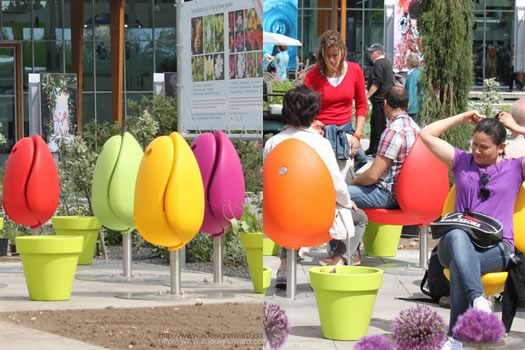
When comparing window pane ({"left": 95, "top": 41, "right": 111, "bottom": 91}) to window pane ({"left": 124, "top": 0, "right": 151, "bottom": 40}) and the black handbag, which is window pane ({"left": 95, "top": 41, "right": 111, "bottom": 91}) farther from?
the black handbag

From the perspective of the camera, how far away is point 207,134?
2.76 m

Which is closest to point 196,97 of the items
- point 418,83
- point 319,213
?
point 319,213

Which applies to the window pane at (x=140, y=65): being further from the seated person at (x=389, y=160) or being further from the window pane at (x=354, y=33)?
the seated person at (x=389, y=160)

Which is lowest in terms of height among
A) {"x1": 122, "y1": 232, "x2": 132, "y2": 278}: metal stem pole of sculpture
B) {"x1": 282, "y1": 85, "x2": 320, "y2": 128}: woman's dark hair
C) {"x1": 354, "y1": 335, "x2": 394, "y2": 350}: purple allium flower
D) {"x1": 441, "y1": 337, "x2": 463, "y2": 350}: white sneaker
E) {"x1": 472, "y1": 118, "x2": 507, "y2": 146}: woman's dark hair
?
{"x1": 441, "y1": 337, "x2": 463, "y2": 350}: white sneaker

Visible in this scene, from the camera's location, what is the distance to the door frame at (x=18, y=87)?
4.90m

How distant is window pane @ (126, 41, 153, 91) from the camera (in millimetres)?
3244

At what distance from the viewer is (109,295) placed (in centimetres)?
422

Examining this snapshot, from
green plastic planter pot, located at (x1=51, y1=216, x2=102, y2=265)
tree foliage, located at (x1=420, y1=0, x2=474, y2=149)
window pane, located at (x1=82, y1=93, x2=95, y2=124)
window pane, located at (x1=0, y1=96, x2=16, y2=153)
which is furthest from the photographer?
window pane, located at (x1=0, y1=96, x2=16, y2=153)

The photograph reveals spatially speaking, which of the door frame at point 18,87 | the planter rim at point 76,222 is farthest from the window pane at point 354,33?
the planter rim at point 76,222

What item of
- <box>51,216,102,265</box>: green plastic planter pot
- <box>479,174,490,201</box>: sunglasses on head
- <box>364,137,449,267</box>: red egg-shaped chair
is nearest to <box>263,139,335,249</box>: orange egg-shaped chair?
<box>479,174,490,201</box>: sunglasses on head

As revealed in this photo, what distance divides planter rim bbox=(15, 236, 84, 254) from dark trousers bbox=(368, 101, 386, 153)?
1255 millimetres

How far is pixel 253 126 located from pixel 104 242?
2.72m

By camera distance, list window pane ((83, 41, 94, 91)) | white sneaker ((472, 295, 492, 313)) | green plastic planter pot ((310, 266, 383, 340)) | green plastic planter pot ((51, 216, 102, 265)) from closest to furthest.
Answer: green plastic planter pot ((310, 266, 383, 340)) → white sneaker ((472, 295, 492, 313)) → window pane ((83, 41, 94, 91)) → green plastic planter pot ((51, 216, 102, 265))

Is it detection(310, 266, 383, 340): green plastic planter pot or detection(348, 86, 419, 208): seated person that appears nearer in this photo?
detection(310, 266, 383, 340): green plastic planter pot
